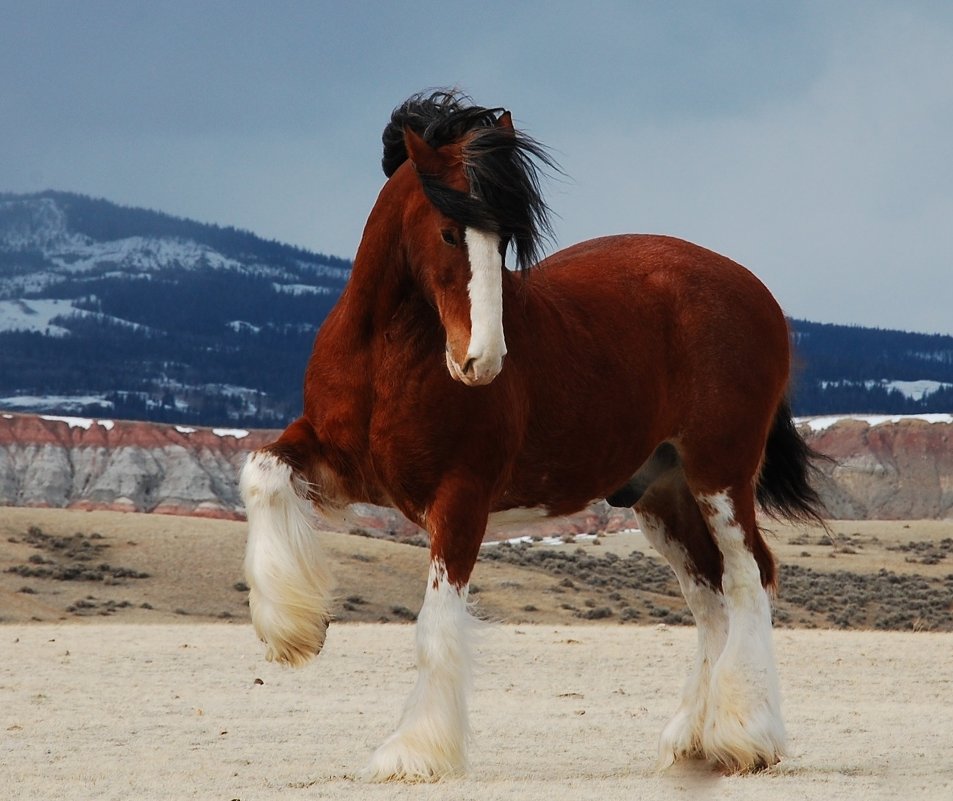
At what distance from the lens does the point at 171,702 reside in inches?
445

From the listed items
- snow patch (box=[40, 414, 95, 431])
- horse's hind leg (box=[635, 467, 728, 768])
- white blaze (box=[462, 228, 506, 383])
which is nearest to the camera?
white blaze (box=[462, 228, 506, 383])

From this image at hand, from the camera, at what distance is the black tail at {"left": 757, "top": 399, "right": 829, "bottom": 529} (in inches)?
356

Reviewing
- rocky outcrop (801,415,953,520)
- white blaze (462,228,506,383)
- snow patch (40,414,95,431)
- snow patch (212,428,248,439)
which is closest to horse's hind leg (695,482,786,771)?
white blaze (462,228,506,383)

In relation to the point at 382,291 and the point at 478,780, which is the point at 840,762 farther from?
the point at 382,291

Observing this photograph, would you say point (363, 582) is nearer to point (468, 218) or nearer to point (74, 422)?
point (468, 218)

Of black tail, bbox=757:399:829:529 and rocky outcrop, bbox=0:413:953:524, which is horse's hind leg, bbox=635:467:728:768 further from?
rocky outcrop, bbox=0:413:953:524

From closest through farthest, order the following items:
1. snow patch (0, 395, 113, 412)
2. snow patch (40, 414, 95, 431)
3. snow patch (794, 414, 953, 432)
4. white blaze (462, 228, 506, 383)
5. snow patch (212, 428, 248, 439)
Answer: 1. white blaze (462, 228, 506, 383)
2. snow patch (212, 428, 248, 439)
3. snow patch (40, 414, 95, 431)
4. snow patch (794, 414, 953, 432)
5. snow patch (0, 395, 113, 412)

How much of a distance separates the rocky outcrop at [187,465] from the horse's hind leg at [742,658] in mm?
62875

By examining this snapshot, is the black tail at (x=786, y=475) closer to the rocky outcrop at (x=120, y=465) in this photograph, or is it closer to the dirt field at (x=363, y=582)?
the dirt field at (x=363, y=582)

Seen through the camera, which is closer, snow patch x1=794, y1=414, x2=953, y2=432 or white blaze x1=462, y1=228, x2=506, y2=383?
white blaze x1=462, y1=228, x2=506, y2=383

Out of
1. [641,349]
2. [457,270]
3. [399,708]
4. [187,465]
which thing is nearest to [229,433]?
[187,465]

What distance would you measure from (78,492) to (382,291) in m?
68.7

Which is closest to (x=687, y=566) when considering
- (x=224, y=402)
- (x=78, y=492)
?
(x=78, y=492)

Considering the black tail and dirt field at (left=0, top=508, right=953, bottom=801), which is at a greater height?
the black tail
